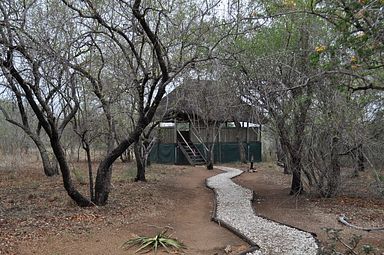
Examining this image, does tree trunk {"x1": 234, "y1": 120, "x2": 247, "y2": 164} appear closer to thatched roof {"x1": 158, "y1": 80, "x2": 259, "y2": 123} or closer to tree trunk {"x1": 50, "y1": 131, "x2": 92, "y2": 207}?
thatched roof {"x1": 158, "y1": 80, "x2": 259, "y2": 123}

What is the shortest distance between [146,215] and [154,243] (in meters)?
2.51

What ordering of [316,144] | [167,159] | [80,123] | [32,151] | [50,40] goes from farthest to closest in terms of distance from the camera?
[32,151], [167,159], [316,144], [80,123], [50,40]

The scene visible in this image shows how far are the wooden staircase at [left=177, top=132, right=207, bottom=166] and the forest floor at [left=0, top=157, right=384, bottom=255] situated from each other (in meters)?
8.74

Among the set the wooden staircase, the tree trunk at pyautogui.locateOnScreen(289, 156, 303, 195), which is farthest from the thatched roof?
the tree trunk at pyautogui.locateOnScreen(289, 156, 303, 195)

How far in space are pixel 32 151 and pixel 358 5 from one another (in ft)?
99.8

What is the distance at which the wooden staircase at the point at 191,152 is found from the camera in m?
23.3

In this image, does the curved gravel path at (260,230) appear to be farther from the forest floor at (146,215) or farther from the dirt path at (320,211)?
the dirt path at (320,211)

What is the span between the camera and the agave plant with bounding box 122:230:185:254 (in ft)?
21.4

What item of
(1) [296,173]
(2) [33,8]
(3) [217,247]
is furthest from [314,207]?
(2) [33,8]

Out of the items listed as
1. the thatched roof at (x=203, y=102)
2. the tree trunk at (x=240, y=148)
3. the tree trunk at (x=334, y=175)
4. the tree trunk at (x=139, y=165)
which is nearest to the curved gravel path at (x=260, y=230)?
the tree trunk at (x=334, y=175)

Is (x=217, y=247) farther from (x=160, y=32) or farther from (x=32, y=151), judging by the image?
(x=32, y=151)

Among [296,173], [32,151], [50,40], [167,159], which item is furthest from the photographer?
[32,151]

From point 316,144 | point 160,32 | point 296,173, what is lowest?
point 296,173

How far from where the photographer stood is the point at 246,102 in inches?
435
